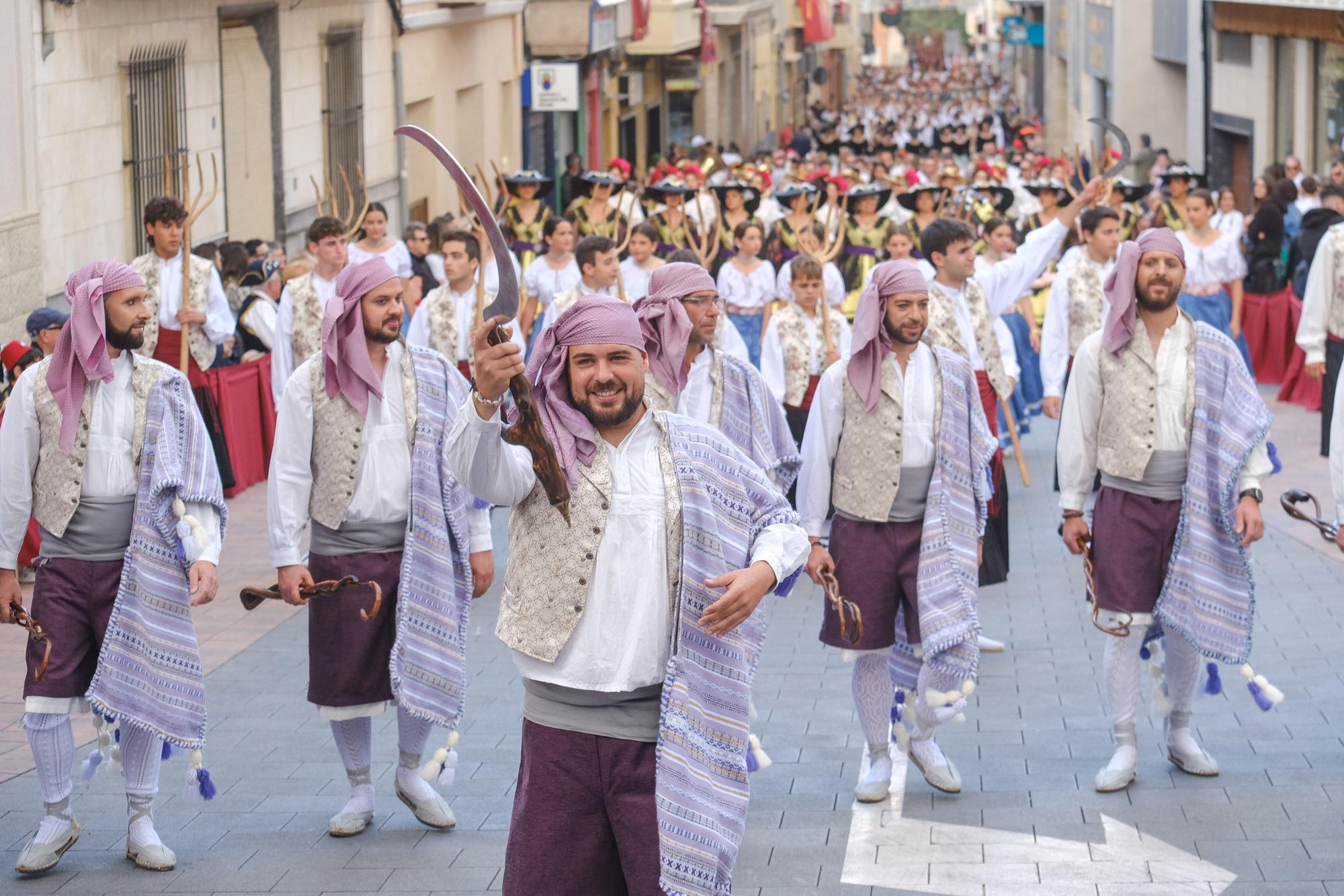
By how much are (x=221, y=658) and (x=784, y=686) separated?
2555 millimetres

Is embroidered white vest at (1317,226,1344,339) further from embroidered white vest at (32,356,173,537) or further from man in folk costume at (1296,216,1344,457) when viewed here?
embroidered white vest at (32,356,173,537)

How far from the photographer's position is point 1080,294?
11.7 m

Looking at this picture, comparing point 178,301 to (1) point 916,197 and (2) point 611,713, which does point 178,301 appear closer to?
(1) point 916,197

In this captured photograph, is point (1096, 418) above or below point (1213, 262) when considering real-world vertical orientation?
below

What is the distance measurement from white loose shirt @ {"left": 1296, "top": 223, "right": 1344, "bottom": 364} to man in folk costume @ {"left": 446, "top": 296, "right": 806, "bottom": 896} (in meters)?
5.29

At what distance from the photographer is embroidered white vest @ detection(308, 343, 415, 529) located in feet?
20.4

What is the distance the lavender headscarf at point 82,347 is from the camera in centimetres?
602

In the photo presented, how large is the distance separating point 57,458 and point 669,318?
197cm

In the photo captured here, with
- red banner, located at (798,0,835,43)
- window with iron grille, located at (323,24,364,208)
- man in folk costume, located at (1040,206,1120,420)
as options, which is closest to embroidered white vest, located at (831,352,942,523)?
man in folk costume, located at (1040,206,1120,420)

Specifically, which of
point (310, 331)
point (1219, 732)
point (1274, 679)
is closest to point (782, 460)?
point (1219, 732)

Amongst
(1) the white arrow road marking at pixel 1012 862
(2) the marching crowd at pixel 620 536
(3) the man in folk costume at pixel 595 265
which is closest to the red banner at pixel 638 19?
(3) the man in folk costume at pixel 595 265

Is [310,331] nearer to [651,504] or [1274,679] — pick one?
[1274,679]

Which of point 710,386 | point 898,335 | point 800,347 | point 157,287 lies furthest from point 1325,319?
point 157,287

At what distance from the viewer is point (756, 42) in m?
59.3
